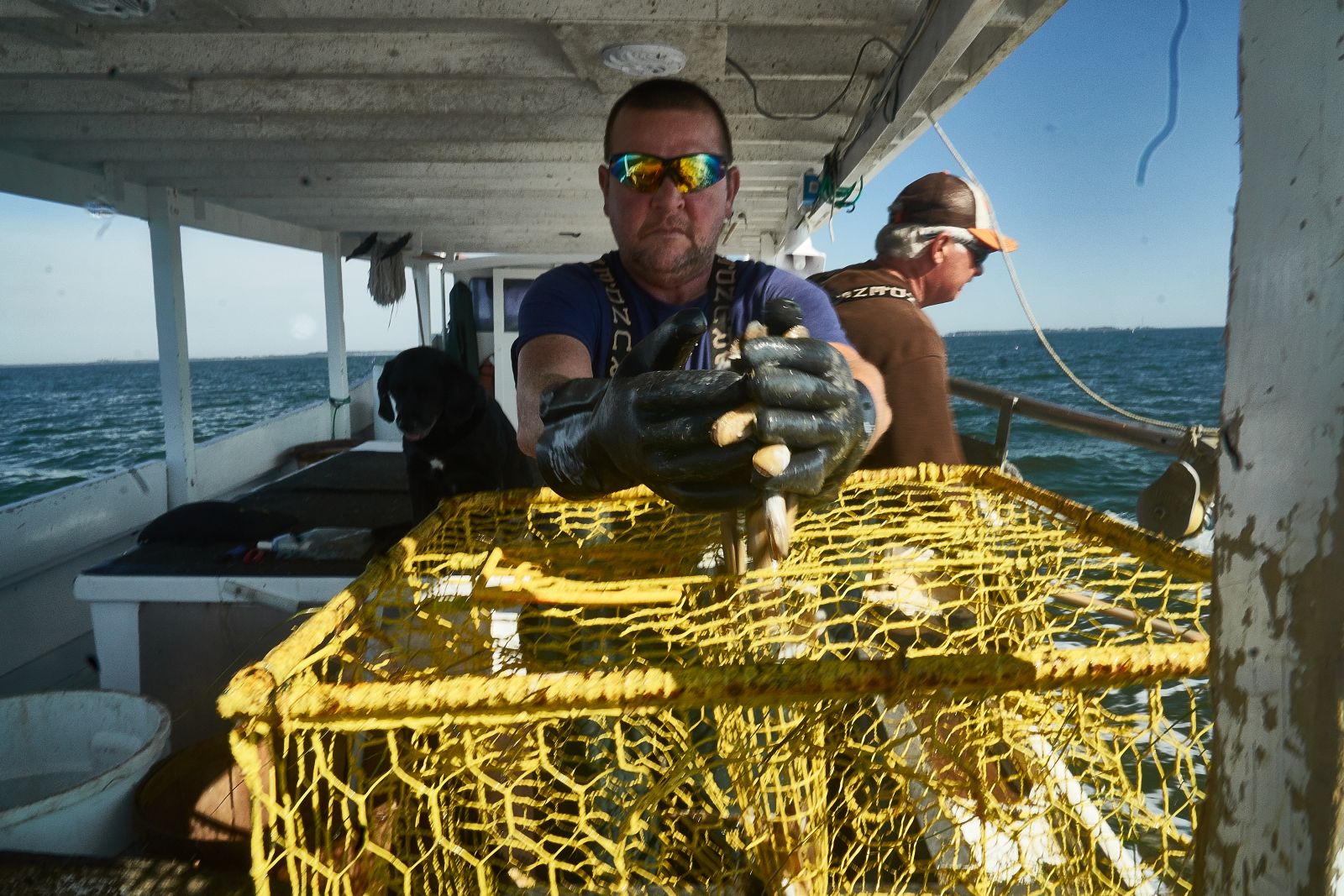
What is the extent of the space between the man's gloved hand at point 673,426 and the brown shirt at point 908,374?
158 centimetres

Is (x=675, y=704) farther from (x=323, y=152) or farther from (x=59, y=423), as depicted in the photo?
(x=59, y=423)

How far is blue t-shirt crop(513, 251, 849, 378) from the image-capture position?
2.02 m

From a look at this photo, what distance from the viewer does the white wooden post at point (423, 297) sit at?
9953 mm

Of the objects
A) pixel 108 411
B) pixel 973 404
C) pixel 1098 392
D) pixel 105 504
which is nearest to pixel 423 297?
pixel 105 504

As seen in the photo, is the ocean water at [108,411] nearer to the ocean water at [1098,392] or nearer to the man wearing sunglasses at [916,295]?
the man wearing sunglasses at [916,295]

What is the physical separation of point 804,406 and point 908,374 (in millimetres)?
1703

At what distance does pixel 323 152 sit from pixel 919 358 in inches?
152

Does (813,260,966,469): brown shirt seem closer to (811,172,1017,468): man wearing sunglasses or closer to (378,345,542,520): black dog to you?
(811,172,1017,468): man wearing sunglasses

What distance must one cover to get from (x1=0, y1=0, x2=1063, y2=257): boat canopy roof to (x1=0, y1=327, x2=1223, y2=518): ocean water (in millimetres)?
1843

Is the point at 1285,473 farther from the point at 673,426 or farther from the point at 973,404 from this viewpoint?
the point at 973,404

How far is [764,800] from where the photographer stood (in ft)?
5.94

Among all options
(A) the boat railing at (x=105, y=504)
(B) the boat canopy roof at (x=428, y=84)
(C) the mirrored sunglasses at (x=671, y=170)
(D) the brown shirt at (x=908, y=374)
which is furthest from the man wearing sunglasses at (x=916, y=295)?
(A) the boat railing at (x=105, y=504)

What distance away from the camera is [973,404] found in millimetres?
25797

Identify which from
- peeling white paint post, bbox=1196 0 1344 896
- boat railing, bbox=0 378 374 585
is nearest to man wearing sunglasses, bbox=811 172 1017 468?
peeling white paint post, bbox=1196 0 1344 896
